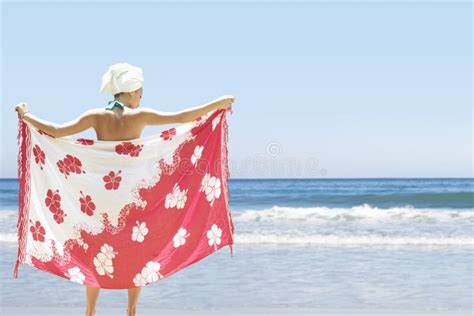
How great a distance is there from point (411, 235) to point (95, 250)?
9.29 metres

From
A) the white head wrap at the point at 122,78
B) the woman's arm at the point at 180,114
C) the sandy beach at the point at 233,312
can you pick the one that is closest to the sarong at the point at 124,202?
the woman's arm at the point at 180,114

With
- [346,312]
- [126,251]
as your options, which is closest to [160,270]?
[126,251]

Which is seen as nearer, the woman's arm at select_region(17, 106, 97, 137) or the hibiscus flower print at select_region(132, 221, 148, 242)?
the woman's arm at select_region(17, 106, 97, 137)

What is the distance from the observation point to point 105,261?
13.0ft

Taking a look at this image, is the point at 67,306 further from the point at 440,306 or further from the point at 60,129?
the point at 440,306

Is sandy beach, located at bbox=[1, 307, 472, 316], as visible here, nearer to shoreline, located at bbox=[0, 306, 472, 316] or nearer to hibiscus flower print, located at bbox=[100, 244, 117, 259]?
shoreline, located at bbox=[0, 306, 472, 316]

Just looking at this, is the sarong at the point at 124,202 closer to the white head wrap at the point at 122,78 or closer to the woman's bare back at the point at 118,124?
the woman's bare back at the point at 118,124

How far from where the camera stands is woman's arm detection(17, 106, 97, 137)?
384 cm

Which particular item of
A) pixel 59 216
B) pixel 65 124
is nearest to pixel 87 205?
pixel 59 216

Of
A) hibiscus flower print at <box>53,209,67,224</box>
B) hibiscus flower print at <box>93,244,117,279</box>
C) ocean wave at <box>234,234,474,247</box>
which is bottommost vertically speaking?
ocean wave at <box>234,234,474,247</box>

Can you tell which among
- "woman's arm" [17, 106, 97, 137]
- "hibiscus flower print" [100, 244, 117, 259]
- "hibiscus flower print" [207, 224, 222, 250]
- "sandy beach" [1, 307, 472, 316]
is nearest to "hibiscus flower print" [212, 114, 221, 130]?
"hibiscus flower print" [207, 224, 222, 250]

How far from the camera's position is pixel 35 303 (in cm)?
584

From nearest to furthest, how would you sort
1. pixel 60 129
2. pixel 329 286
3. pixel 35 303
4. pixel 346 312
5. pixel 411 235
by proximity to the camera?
pixel 60 129 < pixel 346 312 < pixel 35 303 < pixel 329 286 < pixel 411 235

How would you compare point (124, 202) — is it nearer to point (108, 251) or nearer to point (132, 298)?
point (108, 251)
